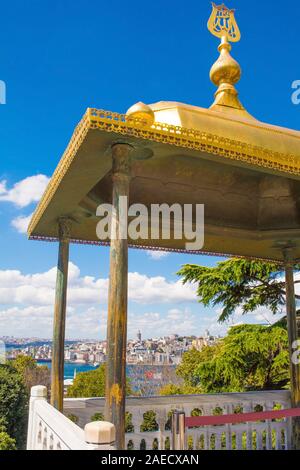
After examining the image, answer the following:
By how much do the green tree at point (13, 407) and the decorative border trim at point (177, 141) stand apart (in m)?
10.3

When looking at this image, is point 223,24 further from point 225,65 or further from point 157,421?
point 157,421

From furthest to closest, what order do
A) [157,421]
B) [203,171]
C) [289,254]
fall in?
[289,254] → [203,171] → [157,421]

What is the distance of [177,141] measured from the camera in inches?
184

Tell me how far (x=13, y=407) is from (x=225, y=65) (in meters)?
11.6

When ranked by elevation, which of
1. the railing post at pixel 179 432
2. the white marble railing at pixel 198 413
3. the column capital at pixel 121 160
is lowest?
the white marble railing at pixel 198 413

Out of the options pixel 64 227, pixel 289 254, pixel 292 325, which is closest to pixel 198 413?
pixel 292 325

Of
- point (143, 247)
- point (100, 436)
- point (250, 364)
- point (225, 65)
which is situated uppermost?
point (225, 65)

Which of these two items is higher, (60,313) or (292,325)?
(60,313)

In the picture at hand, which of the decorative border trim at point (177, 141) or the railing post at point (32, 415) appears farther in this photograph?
the railing post at point (32, 415)

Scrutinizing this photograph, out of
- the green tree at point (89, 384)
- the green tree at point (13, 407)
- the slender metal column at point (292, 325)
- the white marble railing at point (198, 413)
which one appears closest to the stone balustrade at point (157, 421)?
the white marble railing at point (198, 413)

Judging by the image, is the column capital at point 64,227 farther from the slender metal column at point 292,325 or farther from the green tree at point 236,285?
the green tree at point 236,285

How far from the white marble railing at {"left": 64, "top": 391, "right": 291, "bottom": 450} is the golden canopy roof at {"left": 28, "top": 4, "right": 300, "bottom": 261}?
9.96 ft

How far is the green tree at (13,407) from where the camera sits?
13.3 metres
